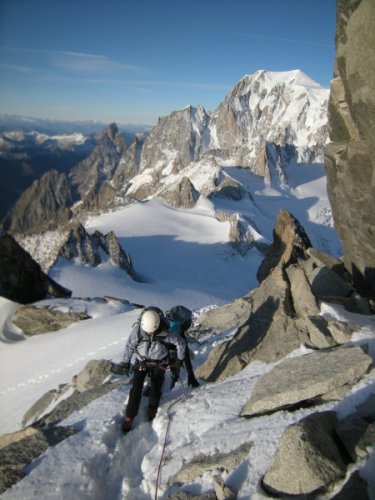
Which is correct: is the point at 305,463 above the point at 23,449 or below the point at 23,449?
above

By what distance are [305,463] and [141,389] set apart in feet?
13.2

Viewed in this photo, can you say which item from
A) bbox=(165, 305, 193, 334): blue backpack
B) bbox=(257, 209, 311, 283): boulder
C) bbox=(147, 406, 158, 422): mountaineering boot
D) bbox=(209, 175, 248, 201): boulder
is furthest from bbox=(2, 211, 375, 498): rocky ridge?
bbox=(209, 175, 248, 201): boulder

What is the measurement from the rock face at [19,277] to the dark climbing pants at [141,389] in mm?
18632

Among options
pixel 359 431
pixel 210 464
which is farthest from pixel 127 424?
pixel 359 431

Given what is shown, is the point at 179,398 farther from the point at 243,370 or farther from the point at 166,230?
the point at 166,230

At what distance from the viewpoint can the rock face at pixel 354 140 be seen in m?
10.9

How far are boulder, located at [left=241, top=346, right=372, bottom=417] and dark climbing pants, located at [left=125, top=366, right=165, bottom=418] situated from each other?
6.42 feet

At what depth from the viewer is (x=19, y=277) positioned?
25.3m

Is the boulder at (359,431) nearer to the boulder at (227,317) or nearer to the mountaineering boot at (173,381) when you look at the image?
the mountaineering boot at (173,381)

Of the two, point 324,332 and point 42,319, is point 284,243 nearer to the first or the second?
point 42,319

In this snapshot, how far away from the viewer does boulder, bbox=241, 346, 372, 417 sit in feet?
21.7

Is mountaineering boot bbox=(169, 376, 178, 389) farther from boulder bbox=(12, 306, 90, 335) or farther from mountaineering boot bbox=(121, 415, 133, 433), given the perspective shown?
boulder bbox=(12, 306, 90, 335)

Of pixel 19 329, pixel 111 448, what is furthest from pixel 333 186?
pixel 19 329

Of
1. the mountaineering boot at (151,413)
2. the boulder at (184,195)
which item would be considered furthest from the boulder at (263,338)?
the boulder at (184,195)
